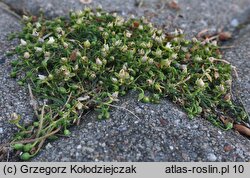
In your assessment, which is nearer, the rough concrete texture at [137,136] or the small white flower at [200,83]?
the rough concrete texture at [137,136]

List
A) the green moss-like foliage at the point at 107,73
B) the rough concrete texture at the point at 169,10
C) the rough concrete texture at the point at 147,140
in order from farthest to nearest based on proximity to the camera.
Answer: the rough concrete texture at the point at 169,10 → the green moss-like foliage at the point at 107,73 → the rough concrete texture at the point at 147,140

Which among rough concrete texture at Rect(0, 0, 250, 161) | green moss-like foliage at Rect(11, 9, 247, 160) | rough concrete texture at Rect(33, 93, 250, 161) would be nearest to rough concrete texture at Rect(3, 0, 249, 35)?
green moss-like foliage at Rect(11, 9, 247, 160)

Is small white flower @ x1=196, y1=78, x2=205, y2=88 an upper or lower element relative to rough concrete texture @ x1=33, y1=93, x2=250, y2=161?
upper

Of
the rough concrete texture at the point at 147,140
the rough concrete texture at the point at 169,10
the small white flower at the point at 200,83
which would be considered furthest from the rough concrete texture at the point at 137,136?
the rough concrete texture at the point at 169,10

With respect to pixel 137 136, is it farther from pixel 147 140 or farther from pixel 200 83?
pixel 200 83

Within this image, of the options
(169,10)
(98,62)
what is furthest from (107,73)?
(169,10)

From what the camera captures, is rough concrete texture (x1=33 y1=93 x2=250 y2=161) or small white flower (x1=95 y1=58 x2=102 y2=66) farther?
small white flower (x1=95 y1=58 x2=102 y2=66)

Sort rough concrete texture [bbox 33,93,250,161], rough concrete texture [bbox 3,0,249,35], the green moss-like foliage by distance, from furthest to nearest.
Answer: rough concrete texture [bbox 3,0,249,35] → the green moss-like foliage → rough concrete texture [bbox 33,93,250,161]

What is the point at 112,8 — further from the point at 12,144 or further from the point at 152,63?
the point at 12,144

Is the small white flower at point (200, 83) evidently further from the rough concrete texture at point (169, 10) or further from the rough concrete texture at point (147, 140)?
the rough concrete texture at point (169, 10)

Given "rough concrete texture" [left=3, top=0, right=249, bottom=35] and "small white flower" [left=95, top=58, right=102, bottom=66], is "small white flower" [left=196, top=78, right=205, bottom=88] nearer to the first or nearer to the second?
"small white flower" [left=95, top=58, right=102, bottom=66]
